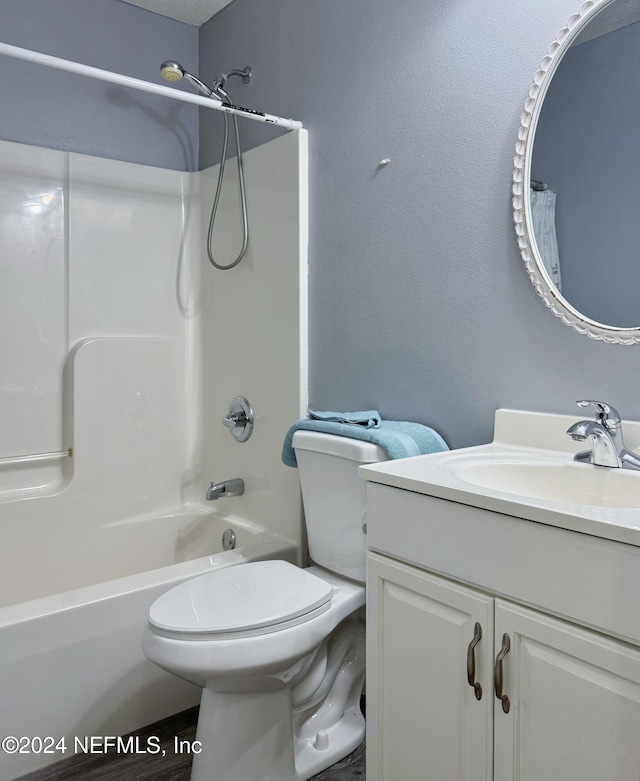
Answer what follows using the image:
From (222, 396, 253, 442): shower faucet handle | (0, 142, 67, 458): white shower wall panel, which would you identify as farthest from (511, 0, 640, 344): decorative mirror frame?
(0, 142, 67, 458): white shower wall panel

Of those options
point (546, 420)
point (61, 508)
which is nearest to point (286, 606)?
point (546, 420)

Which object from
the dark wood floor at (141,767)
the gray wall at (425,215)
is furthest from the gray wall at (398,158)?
the dark wood floor at (141,767)

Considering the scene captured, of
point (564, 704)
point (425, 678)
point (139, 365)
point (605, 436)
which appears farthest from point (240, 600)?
point (139, 365)

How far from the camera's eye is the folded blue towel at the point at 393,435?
1.61 m

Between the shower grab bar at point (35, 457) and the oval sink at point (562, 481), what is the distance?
1.61 metres

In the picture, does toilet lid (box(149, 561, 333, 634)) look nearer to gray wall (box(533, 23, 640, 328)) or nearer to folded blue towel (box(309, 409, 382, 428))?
folded blue towel (box(309, 409, 382, 428))

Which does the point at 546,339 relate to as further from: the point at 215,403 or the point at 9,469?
the point at 9,469

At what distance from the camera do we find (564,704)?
1.00 m

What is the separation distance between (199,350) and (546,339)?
62.5 inches

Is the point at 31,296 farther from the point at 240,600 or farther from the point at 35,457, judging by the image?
the point at 240,600

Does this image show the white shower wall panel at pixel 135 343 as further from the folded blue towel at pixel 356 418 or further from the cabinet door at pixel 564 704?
the cabinet door at pixel 564 704

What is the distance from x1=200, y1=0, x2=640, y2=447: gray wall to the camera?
153 cm

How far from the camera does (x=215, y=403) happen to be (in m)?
2.62

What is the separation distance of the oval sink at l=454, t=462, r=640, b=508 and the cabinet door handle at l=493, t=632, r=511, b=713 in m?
0.29
